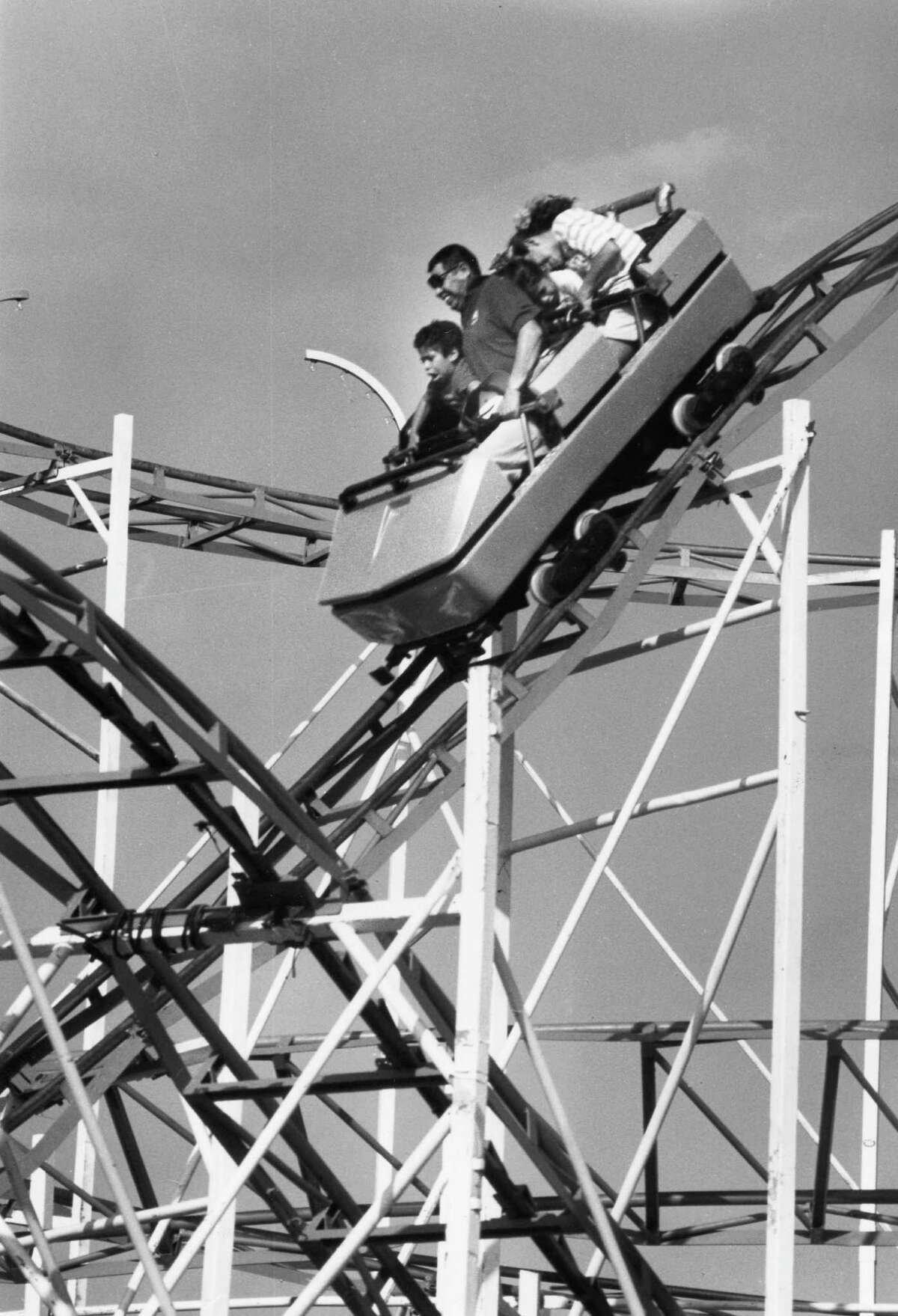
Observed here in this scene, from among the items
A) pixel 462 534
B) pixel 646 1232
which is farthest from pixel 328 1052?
pixel 646 1232

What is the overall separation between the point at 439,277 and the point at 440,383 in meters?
0.55

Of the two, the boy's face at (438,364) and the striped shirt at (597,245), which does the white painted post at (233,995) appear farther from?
the striped shirt at (597,245)

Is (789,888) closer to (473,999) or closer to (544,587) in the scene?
(544,587)

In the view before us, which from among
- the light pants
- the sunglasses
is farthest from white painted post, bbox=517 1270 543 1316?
the sunglasses

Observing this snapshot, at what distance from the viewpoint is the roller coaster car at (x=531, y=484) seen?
10.6 metres

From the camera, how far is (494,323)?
37.5ft

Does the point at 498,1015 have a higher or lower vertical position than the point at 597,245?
lower

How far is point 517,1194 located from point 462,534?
9.62 ft

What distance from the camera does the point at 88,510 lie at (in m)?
14.4

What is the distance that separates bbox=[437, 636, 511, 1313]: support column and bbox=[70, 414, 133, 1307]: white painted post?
4.14 m

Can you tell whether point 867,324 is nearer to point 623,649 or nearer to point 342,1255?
point 623,649

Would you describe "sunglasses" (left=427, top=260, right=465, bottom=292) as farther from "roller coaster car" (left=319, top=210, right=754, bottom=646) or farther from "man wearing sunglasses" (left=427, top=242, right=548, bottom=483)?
"roller coaster car" (left=319, top=210, right=754, bottom=646)

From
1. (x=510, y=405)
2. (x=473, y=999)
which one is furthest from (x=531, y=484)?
(x=473, y=999)

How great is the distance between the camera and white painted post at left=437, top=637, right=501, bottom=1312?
8.23 m
